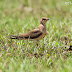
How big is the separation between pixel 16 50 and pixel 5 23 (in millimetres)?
3389

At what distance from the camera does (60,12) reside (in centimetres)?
916

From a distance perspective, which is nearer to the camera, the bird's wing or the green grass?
the green grass

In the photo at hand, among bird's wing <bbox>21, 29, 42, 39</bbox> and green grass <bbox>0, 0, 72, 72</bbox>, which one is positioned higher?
bird's wing <bbox>21, 29, 42, 39</bbox>

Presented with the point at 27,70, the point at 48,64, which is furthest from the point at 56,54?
the point at 27,70

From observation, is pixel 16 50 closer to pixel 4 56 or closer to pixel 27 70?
pixel 4 56

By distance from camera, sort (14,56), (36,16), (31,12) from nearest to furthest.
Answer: (14,56)
(36,16)
(31,12)

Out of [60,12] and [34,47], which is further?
[60,12]

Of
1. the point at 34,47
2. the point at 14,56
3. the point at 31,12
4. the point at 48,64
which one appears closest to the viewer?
the point at 48,64

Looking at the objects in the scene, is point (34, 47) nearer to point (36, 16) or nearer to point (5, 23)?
point (5, 23)

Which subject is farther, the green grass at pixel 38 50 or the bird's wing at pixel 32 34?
the bird's wing at pixel 32 34

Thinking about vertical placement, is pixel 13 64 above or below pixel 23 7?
below

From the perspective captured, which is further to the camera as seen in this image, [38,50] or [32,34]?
[32,34]

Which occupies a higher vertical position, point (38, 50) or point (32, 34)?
point (32, 34)

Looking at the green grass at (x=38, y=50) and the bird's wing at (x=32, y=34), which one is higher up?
the bird's wing at (x=32, y=34)
